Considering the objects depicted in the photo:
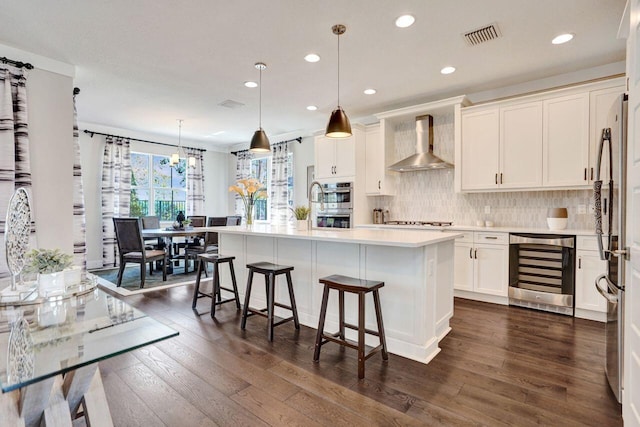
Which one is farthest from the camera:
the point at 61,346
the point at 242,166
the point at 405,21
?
the point at 242,166

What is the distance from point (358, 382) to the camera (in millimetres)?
2174

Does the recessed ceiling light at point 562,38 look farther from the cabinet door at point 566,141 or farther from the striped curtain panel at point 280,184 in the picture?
the striped curtain panel at point 280,184

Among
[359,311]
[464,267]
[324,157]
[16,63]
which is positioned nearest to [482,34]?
[464,267]

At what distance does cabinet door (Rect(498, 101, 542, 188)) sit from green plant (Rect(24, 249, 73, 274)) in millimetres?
4436

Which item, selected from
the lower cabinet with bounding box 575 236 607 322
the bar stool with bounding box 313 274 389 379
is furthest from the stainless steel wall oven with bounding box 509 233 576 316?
the bar stool with bounding box 313 274 389 379

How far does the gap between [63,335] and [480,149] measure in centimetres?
457

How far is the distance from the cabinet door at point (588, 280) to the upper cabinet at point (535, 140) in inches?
32.5

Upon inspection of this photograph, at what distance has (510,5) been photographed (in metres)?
2.64

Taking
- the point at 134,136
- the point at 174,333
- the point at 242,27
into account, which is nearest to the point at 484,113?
the point at 242,27

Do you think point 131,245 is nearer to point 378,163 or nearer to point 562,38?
point 378,163

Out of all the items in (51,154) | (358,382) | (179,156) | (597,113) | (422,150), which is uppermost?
(179,156)

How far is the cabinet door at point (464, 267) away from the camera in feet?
13.5

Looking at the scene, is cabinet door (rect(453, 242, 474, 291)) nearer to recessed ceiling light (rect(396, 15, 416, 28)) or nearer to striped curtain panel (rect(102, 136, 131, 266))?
recessed ceiling light (rect(396, 15, 416, 28))

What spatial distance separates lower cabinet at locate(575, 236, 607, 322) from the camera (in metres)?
3.35
